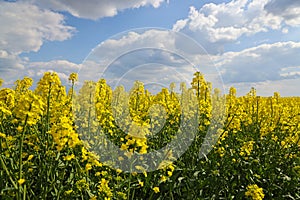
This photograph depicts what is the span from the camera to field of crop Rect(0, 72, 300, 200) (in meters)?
2.89

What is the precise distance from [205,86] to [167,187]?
1.77 meters

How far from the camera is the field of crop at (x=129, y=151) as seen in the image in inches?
114

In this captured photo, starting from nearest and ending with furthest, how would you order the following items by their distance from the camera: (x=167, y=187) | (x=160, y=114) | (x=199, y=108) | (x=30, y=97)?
(x=30, y=97)
(x=167, y=187)
(x=199, y=108)
(x=160, y=114)

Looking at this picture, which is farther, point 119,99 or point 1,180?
point 119,99

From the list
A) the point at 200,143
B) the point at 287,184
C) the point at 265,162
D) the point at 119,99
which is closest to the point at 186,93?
the point at 119,99

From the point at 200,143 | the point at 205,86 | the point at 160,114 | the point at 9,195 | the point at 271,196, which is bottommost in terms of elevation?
the point at 271,196

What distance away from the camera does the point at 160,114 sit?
6.18 metres

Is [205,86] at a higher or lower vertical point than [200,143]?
higher

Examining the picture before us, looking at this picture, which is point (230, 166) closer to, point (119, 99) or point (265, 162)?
point (265, 162)

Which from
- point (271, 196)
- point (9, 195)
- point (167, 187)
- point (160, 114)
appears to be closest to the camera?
point (9, 195)

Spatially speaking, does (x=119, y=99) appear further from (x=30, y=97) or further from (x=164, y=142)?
(x=30, y=97)

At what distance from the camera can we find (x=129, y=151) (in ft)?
10.1

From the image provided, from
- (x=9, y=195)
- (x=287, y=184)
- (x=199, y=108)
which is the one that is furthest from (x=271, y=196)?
(x=9, y=195)

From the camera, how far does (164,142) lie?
16.0 ft
